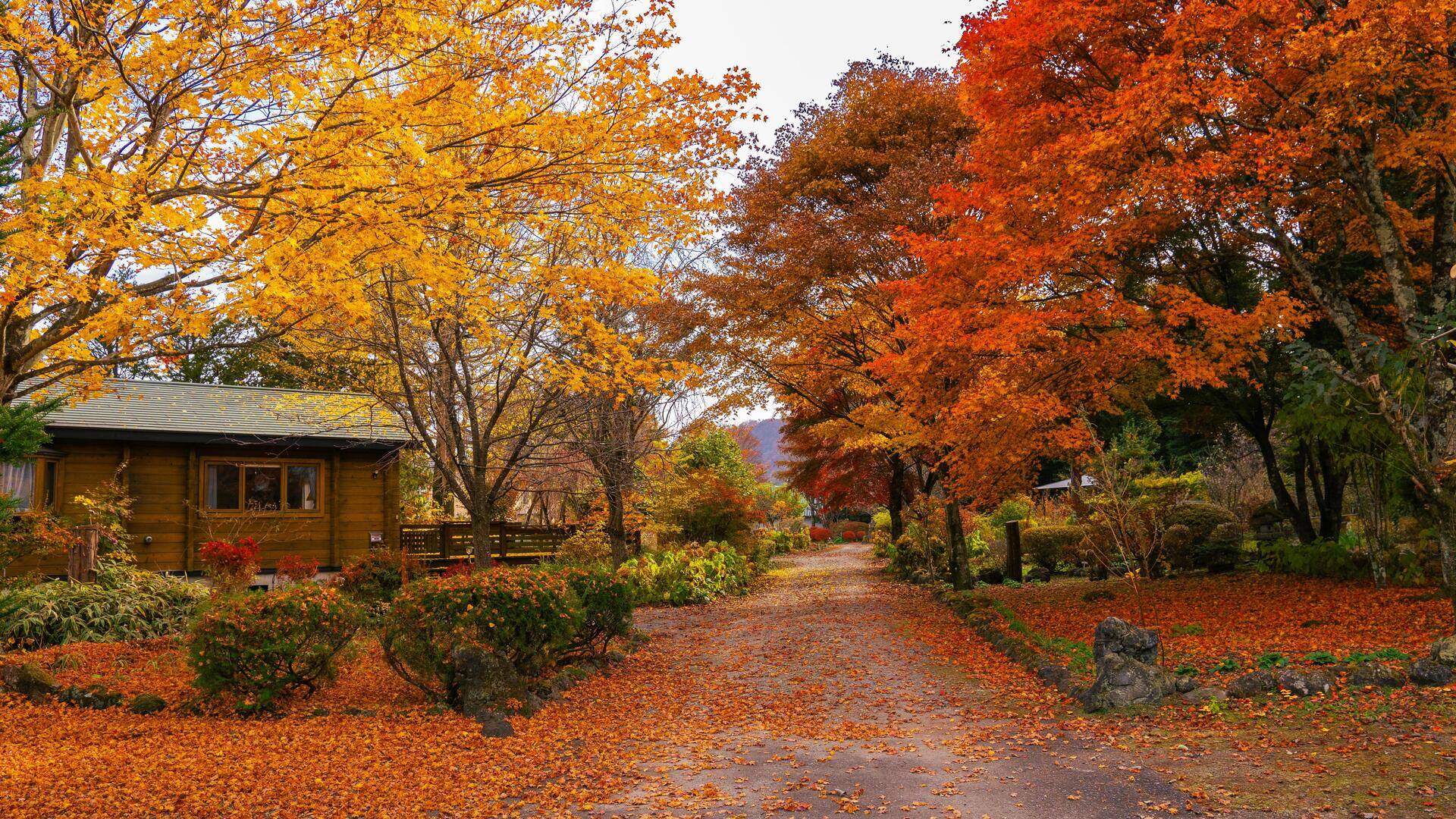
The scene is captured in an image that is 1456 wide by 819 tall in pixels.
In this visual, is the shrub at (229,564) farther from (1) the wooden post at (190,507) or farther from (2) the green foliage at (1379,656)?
(2) the green foliage at (1379,656)

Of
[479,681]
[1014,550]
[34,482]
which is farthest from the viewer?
[1014,550]

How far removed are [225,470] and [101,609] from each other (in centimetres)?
599

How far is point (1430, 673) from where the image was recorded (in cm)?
635

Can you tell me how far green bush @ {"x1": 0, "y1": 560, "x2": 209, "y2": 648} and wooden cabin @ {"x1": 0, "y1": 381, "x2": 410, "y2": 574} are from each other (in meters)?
3.07

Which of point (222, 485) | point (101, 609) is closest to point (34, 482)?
point (222, 485)

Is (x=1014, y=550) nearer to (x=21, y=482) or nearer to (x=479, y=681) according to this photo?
(x=479, y=681)

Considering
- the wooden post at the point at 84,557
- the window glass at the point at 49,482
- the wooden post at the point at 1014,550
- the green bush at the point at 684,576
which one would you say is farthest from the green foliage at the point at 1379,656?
the window glass at the point at 49,482

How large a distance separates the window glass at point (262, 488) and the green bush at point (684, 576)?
7245 mm

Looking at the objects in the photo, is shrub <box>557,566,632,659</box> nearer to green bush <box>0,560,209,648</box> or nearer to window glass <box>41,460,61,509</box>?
green bush <box>0,560,209,648</box>


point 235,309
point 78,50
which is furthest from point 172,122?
point 235,309

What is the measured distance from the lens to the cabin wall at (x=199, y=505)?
15359 mm

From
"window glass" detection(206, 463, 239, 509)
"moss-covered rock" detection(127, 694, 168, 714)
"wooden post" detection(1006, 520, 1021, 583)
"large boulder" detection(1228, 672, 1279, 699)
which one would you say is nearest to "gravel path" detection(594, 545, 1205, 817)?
"large boulder" detection(1228, 672, 1279, 699)

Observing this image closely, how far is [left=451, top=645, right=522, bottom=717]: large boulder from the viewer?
294 inches

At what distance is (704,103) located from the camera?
22.8ft
